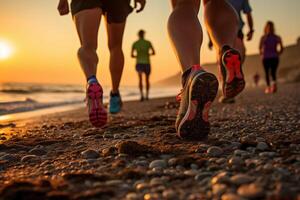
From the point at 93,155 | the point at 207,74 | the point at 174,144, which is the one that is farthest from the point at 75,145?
the point at 207,74

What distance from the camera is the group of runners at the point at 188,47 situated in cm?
234

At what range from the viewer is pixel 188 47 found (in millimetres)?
2484

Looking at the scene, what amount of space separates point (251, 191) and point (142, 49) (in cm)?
Result: 984

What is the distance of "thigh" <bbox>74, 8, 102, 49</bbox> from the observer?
328cm

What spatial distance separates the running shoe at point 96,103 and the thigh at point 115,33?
3.85 feet

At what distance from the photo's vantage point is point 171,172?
1.73 meters

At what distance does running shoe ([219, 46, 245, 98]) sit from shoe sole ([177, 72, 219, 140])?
41cm

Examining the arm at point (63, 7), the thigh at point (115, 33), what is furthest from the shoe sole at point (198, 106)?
the thigh at point (115, 33)

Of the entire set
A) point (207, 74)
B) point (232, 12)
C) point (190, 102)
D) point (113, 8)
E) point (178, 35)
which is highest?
point (113, 8)

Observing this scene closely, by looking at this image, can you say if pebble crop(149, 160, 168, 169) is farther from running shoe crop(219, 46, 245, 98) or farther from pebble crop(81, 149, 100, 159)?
running shoe crop(219, 46, 245, 98)

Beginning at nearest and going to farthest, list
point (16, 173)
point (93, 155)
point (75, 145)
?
point (16, 173), point (93, 155), point (75, 145)

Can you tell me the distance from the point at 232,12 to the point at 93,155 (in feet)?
5.36

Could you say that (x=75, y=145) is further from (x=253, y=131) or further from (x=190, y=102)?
(x=253, y=131)

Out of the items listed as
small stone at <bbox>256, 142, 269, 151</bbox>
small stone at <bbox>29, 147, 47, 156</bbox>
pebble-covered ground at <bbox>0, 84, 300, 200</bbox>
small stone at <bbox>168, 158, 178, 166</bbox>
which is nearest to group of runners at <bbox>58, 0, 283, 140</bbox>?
pebble-covered ground at <bbox>0, 84, 300, 200</bbox>
